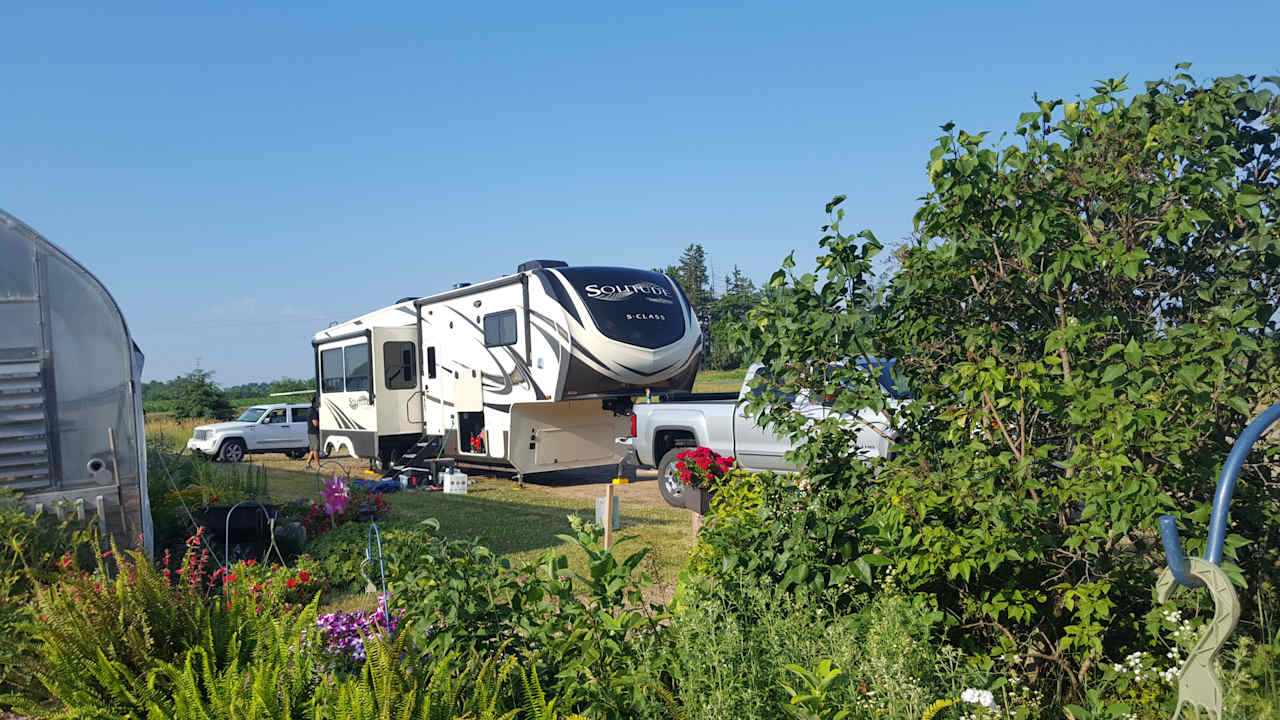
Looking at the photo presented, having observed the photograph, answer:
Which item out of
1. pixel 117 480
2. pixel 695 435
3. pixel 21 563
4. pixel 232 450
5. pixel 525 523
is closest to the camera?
pixel 21 563

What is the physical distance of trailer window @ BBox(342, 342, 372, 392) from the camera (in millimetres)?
15852

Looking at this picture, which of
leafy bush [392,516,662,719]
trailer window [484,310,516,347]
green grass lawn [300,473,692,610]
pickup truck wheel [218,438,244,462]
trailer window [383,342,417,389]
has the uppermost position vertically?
trailer window [484,310,516,347]

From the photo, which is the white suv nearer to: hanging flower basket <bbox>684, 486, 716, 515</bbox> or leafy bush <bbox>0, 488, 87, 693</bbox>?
hanging flower basket <bbox>684, 486, 716, 515</bbox>

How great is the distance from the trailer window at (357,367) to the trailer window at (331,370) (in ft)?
1.29

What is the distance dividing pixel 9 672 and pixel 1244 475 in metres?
5.31

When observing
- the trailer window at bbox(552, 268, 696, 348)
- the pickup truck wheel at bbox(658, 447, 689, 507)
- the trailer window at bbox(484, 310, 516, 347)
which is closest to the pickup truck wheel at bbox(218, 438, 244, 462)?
the trailer window at bbox(484, 310, 516, 347)

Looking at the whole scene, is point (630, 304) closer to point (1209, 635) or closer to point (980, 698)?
point (980, 698)

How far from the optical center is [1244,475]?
326 centimetres

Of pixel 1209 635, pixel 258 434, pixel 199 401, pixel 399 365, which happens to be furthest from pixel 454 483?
pixel 199 401

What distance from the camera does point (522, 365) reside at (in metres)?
13.2

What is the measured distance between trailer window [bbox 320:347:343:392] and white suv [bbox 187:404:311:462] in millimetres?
6772

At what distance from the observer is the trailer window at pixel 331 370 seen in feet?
55.9

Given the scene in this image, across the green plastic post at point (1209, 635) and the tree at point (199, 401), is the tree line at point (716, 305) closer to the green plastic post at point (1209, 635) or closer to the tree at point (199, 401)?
the green plastic post at point (1209, 635)

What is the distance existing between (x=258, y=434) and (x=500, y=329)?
1431 cm
